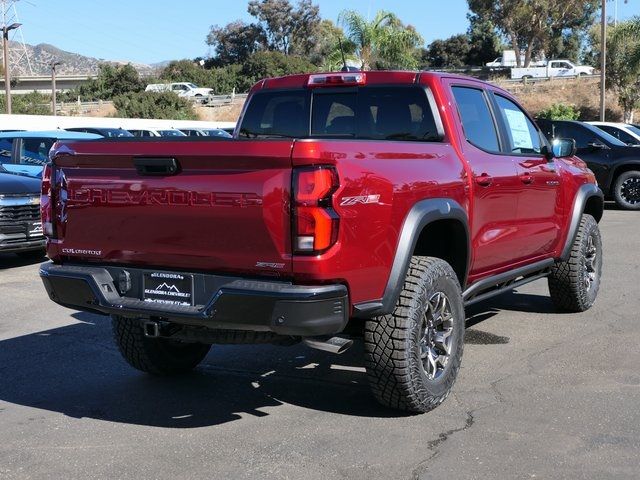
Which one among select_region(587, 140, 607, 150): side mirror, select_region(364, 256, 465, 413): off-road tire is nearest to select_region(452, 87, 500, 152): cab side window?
select_region(364, 256, 465, 413): off-road tire

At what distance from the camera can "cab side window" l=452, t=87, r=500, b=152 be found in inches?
223

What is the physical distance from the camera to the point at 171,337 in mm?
4594

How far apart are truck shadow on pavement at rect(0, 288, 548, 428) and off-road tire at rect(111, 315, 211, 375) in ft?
0.33

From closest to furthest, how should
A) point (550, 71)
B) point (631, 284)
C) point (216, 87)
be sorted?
1. point (631, 284)
2. point (550, 71)
3. point (216, 87)

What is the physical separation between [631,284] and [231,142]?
6024 mm

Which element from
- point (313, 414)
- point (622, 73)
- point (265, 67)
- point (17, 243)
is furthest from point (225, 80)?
point (313, 414)

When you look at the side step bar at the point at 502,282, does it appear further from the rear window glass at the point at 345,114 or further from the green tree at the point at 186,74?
the green tree at the point at 186,74

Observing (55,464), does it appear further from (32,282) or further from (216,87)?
(216,87)

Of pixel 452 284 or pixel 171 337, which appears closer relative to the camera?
pixel 171 337

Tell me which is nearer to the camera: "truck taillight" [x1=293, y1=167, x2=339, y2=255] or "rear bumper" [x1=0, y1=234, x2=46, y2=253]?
A: "truck taillight" [x1=293, y1=167, x2=339, y2=255]

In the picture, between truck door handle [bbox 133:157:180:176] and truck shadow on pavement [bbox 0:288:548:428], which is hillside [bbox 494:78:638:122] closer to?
truck shadow on pavement [bbox 0:288:548:428]

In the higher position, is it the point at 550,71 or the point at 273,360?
the point at 550,71

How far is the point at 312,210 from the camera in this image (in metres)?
3.93

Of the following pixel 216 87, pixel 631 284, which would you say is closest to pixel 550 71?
pixel 216 87
